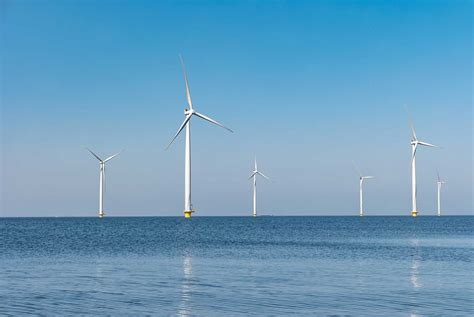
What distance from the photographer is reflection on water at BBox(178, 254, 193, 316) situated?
103 ft

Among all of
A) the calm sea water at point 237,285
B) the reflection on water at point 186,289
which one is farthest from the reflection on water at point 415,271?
the reflection on water at point 186,289

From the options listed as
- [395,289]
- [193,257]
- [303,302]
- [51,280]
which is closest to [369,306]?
[303,302]

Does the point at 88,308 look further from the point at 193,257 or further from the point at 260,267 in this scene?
the point at 193,257

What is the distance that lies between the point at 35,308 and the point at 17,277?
49.4 ft

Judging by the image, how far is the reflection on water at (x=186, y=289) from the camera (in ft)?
103

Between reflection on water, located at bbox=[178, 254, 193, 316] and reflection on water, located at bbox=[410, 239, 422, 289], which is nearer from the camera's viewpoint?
reflection on water, located at bbox=[178, 254, 193, 316]

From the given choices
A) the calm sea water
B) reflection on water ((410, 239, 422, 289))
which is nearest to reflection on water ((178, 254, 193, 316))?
the calm sea water

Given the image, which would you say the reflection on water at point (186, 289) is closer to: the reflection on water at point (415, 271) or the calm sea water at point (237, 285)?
the calm sea water at point (237, 285)

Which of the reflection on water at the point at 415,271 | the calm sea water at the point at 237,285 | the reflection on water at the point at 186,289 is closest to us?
the reflection on water at the point at 186,289

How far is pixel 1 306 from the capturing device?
32.4m

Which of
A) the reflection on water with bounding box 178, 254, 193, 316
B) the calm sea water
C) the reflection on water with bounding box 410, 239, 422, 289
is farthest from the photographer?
the reflection on water with bounding box 410, 239, 422, 289

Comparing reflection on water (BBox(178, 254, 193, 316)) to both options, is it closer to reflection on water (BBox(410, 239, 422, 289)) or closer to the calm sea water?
the calm sea water

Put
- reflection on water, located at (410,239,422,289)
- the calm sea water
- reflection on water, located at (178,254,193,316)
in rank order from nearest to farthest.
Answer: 1. reflection on water, located at (178,254,193,316)
2. the calm sea water
3. reflection on water, located at (410,239,422,289)

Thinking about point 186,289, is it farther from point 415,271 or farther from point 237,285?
point 415,271
